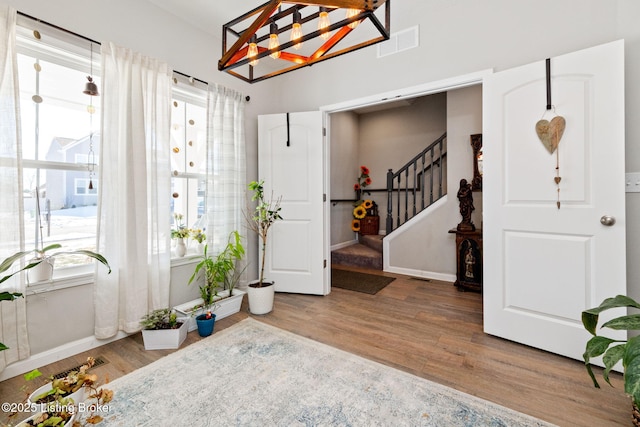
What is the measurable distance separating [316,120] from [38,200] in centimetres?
247

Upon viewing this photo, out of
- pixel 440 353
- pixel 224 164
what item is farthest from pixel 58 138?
pixel 440 353

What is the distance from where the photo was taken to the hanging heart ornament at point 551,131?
190cm

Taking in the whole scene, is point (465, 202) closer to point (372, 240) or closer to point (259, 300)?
point (372, 240)

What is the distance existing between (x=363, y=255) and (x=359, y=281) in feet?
2.76

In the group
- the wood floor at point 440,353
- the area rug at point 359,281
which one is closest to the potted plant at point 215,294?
the wood floor at point 440,353

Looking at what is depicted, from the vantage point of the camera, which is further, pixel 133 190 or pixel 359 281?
pixel 359 281

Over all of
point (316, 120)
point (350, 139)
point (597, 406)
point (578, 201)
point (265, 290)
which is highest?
point (350, 139)

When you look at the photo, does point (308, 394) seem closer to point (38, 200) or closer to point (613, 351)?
point (613, 351)

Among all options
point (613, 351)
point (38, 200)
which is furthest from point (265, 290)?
point (613, 351)

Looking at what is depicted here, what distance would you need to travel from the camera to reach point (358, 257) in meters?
4.52

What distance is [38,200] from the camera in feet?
6.29

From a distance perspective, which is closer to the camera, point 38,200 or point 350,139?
point 38,200

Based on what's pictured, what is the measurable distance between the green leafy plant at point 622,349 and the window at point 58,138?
3090 mm

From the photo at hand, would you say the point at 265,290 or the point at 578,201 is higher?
the point at 578,201
